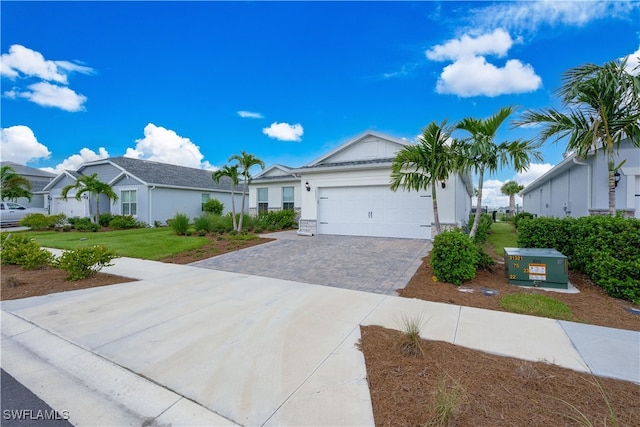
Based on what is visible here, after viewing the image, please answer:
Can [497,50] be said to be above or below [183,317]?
above

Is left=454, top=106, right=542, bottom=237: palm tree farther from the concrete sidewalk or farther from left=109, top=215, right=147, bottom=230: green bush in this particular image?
left=109, top=215, right=147, bottom=230: green bush

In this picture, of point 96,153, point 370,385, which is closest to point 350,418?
point 370,385

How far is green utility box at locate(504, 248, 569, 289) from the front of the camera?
5680 mm

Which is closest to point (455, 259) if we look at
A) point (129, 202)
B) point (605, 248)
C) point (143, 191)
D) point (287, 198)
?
point (605, 248)

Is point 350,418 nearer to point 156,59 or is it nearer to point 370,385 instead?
point 370,385

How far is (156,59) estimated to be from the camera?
12688 millimetres

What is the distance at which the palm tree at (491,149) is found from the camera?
6.46 meters

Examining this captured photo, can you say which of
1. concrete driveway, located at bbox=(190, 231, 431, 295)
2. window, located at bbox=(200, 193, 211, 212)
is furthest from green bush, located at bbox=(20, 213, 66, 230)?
concrete driveway, located at bbox=(190, 231, 431, 295)

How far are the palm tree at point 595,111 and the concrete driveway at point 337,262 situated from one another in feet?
16.0

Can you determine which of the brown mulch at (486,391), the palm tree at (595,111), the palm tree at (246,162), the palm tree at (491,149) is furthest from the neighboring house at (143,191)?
the palm tree at (595,111)

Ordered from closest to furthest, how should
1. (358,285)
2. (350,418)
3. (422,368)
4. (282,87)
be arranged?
(350,418)
(422,368)
(358,285)
(282,87)

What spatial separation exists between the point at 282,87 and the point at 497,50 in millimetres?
10045

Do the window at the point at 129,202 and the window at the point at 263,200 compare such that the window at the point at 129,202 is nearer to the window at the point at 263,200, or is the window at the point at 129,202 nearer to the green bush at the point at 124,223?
the green bush at the point at 124,223

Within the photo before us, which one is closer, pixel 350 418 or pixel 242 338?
pixel 350 418
